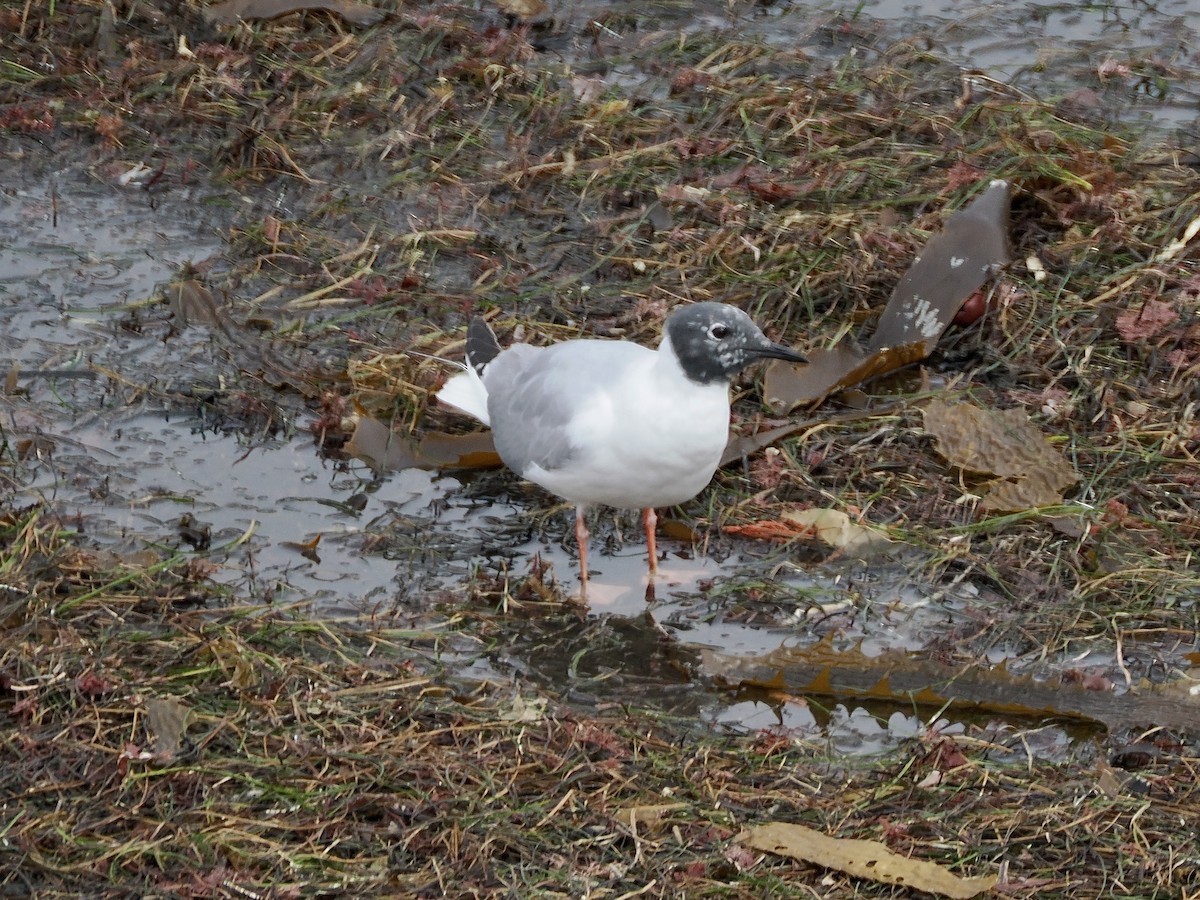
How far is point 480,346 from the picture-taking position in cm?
601

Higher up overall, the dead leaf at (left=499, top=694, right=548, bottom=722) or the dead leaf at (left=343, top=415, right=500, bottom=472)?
the dead leaf at (left=499, top=694, right=548, bottom=722)

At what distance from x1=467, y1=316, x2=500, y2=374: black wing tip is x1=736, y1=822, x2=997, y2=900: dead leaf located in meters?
2.43

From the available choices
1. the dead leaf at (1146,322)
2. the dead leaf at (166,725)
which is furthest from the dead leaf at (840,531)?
the dead leaf at (166,725)

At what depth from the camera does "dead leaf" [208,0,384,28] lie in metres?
8.41

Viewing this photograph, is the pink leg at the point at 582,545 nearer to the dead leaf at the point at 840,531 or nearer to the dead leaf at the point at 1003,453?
the dead leaf at the point at 840,531

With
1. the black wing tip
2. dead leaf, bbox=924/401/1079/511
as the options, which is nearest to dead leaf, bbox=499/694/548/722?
the black wing tip

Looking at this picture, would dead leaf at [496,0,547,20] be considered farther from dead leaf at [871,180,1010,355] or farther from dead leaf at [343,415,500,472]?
dead leaf at [343,415,500,472]

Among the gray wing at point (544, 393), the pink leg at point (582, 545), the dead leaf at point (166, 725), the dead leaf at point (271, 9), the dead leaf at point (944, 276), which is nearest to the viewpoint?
the dead leaf at point (166, 725)

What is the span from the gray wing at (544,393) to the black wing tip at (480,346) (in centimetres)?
8

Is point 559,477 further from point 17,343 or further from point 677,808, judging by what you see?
point 17,343

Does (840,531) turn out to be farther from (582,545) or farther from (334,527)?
(334,527)

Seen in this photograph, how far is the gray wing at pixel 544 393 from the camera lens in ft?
17.4

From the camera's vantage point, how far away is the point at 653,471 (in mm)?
5109

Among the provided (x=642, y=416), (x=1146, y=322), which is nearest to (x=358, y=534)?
(x=642, y=416)
